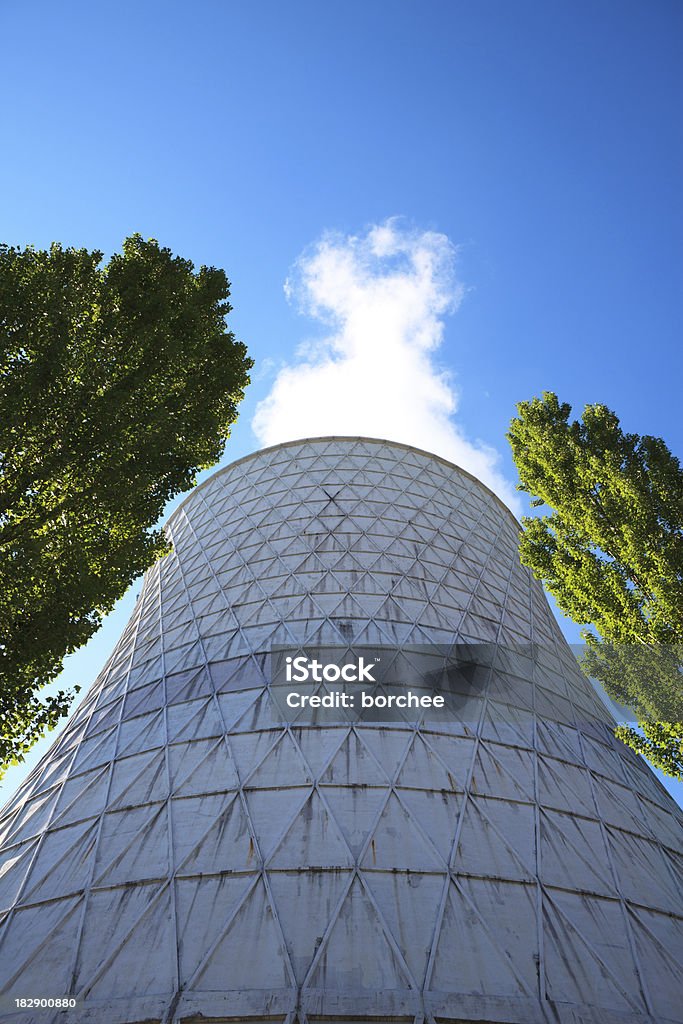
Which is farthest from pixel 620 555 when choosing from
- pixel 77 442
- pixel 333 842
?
pixel 77 442

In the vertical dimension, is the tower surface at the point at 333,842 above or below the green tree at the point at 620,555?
below

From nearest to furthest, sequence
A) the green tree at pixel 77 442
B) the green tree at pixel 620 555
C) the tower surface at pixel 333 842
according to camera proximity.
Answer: the tower surface at pixel 333 842, the green tree at pixel 77 442, the green tree at pixel 620 555

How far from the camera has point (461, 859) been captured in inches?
270

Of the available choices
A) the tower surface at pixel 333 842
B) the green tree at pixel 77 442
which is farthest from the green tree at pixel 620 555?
the green tree at pixel 77 442

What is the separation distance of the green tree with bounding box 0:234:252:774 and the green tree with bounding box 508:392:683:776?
7.77 meters

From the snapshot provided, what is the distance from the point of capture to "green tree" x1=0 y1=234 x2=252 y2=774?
→ 23.8ft

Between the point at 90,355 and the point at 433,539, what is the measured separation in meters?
10.3

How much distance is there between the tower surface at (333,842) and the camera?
18.2 ft

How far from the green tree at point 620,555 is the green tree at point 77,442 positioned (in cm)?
777

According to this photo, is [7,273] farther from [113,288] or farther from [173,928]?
[173,928]

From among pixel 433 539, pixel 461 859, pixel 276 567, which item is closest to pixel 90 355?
pixel 276 567

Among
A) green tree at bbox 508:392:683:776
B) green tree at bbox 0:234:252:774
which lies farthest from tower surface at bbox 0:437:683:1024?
green tree at bbox 0:234:252:774

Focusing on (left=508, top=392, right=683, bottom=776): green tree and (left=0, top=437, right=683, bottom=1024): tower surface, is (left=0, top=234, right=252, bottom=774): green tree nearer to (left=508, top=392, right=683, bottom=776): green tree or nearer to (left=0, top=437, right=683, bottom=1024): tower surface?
(left=0, top=437, right=683, bottom=1024): tower surface

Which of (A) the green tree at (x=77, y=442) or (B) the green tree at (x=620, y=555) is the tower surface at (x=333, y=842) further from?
A: (A) the green tree at (x=77, y=442)
